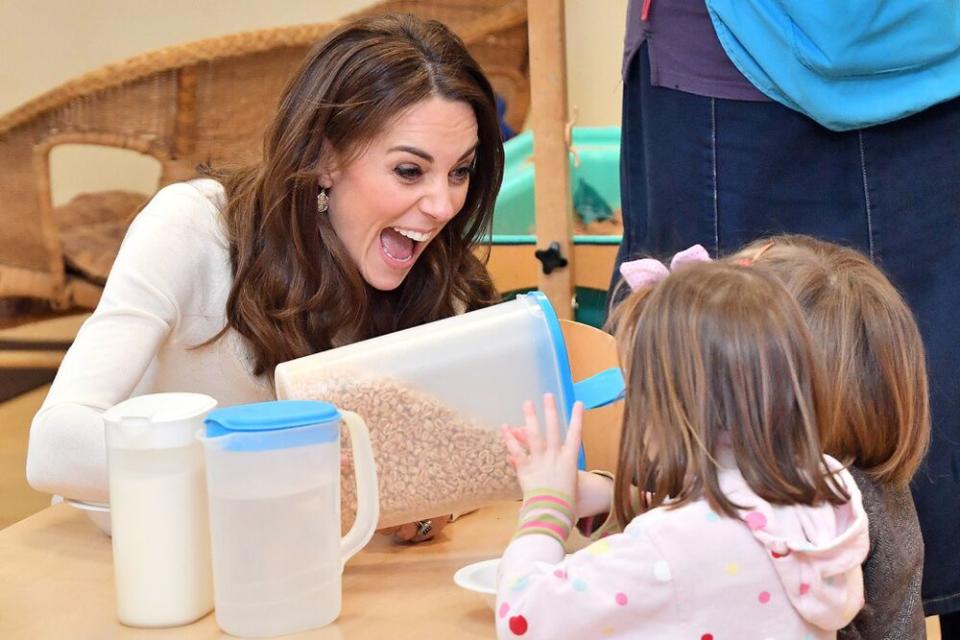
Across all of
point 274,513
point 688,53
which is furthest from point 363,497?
point 688,53

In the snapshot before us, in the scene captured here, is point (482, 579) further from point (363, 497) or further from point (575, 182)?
point (575, 182)

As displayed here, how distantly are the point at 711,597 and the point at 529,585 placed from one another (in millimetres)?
129

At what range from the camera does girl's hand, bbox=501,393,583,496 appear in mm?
928

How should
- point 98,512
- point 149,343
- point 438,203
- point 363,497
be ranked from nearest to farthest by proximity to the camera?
point 363,497 → point 98,512 → point 149,343 → point 438,203

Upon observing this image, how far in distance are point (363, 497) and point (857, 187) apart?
71cm

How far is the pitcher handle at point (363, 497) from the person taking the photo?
0.89 metres

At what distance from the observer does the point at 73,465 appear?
1.10 m

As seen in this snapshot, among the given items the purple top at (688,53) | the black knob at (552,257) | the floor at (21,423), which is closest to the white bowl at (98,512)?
the purple top at (688,53)

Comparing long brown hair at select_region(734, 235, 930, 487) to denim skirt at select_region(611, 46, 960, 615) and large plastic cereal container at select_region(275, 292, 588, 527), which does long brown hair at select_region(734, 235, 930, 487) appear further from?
denim skirt at select_region(611, 46, 960, 615)

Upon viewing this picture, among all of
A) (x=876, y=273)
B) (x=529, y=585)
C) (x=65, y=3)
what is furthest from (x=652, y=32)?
(x=65, y=3)

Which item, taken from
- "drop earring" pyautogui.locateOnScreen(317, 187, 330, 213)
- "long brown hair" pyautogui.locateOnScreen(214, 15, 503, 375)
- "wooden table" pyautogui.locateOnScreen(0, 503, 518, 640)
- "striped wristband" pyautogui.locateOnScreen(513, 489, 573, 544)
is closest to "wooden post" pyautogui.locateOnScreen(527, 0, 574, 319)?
"long brown hair" pyautogui.locateOnScreen(214, 15, 503, 375)

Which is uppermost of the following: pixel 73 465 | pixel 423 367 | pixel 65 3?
pixel 65 3

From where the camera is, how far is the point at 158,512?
33.9 inches

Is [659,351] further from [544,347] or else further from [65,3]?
[65,3]
